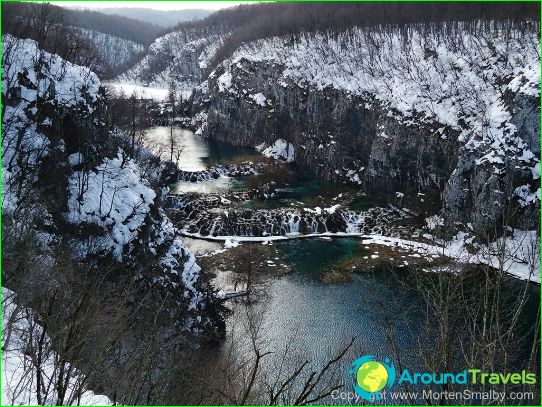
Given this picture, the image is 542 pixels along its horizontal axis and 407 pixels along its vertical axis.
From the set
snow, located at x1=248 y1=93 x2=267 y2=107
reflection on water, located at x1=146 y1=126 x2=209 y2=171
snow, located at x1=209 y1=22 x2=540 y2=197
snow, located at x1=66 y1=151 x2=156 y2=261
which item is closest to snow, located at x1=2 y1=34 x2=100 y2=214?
snow, located at x1=66 y1=151 x2=156 y2=261

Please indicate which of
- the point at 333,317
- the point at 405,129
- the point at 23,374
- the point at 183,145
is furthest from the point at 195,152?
the point at 23,374

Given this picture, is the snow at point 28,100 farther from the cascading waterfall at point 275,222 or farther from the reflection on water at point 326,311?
the cascading waterfall at point 275,222

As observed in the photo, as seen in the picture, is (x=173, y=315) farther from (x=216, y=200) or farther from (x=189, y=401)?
(x=216, y=200)

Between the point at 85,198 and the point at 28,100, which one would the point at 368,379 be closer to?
the point at 85,198

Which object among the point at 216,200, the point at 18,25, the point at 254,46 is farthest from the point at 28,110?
the point at 254,46

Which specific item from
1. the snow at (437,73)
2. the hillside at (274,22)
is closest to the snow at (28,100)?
the snow at (437,73)
